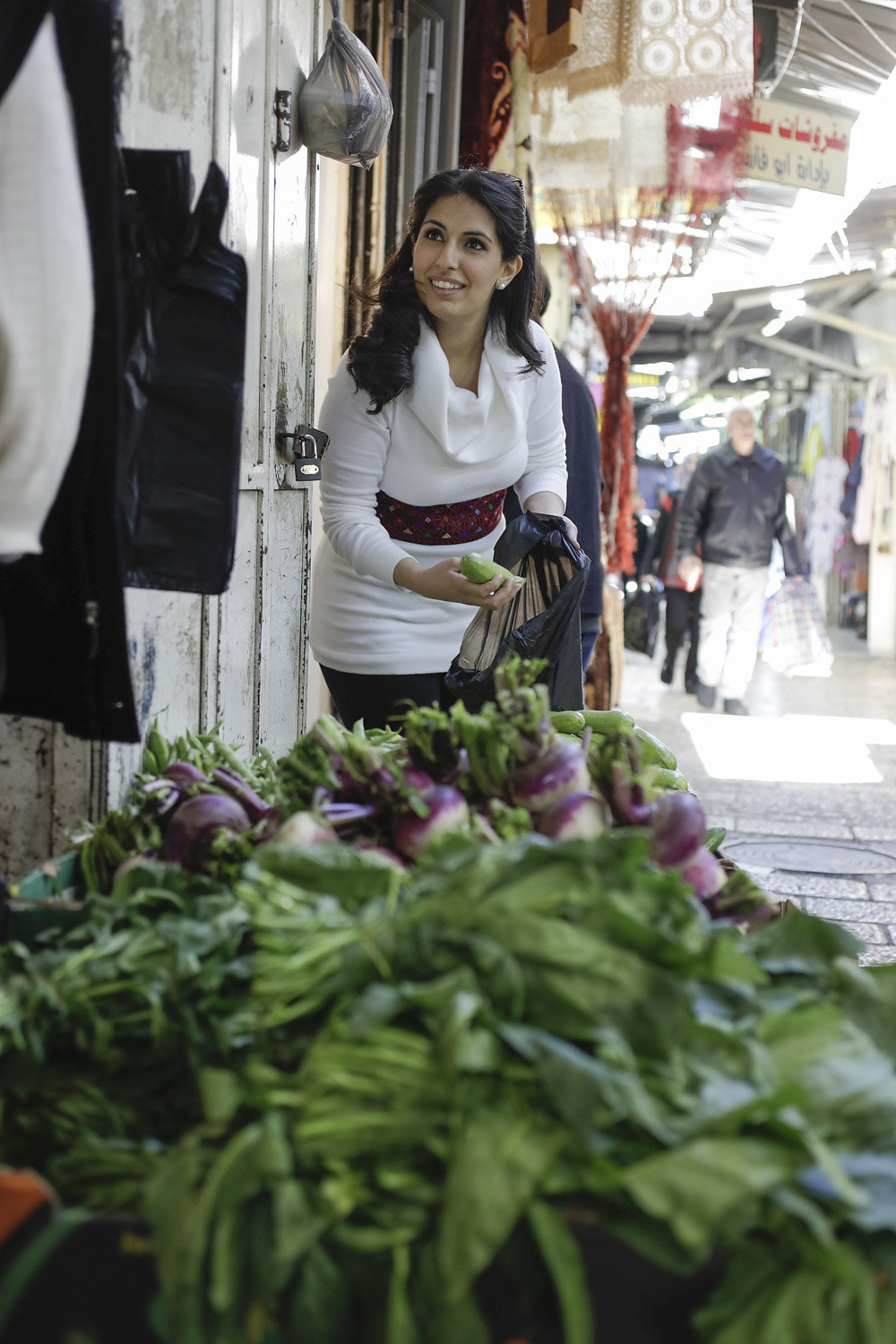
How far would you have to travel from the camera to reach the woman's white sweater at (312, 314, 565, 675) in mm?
3057

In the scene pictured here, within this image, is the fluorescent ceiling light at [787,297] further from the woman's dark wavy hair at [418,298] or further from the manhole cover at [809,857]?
the woman's dark wavy hair at [418,298]

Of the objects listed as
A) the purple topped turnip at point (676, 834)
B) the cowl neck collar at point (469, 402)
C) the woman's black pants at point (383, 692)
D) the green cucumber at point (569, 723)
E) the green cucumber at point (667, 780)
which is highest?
the cowl neck collar at point (469, 402)

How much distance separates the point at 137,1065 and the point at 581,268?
6504mm

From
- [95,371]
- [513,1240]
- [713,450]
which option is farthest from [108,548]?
[713,450]

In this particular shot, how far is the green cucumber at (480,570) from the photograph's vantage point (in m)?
2.75

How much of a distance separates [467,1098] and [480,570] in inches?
68.4

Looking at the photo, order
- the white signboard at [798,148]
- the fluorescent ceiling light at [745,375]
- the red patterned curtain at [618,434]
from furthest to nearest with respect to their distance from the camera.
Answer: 1. the fluorescent ceiling light at [745,375]
2. the white signboard at [798,148]
3. the red patterned curtain at [618,434]

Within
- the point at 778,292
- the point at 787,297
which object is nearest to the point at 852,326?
the point at 787,297

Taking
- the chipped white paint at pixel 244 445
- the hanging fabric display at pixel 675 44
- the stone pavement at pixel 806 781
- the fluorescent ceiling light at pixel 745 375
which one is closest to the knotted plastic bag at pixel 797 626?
the stone pavement at pixel 806 781

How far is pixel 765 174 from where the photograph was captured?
25.5ft

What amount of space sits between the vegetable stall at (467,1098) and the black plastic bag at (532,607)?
137 cm

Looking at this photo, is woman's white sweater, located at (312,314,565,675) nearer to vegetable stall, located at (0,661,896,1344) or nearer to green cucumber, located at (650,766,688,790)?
green cucumber, located at (650,766,688,790)

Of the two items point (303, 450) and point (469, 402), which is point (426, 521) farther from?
point (303, 450)

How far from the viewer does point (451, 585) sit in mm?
2801
